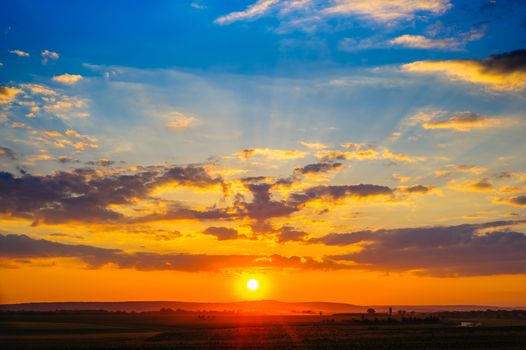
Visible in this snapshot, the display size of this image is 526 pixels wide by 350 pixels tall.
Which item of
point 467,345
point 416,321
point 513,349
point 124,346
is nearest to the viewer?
point 513,349

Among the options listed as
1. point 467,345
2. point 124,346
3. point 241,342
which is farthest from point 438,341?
point 124,346

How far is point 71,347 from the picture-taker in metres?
62.7

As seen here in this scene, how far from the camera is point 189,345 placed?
→ 63.8 metres

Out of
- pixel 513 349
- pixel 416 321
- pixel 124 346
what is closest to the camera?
pixel 513 349

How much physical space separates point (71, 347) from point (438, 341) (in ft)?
128

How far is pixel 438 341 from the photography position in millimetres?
64812

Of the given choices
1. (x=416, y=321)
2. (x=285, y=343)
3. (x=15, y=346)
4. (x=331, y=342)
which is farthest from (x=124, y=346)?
(x=416, y=321)

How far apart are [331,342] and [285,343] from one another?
5.37 meters

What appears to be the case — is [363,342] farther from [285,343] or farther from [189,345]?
[189,345]

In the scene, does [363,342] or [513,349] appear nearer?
[513,349]

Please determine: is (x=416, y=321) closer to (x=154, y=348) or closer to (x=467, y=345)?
(x=467, y=345)

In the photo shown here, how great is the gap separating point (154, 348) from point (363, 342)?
2259 cm

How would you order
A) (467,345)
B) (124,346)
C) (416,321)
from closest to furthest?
(467,345)
(124,346)
(416,321)

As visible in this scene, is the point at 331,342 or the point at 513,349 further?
the point at 331,342
